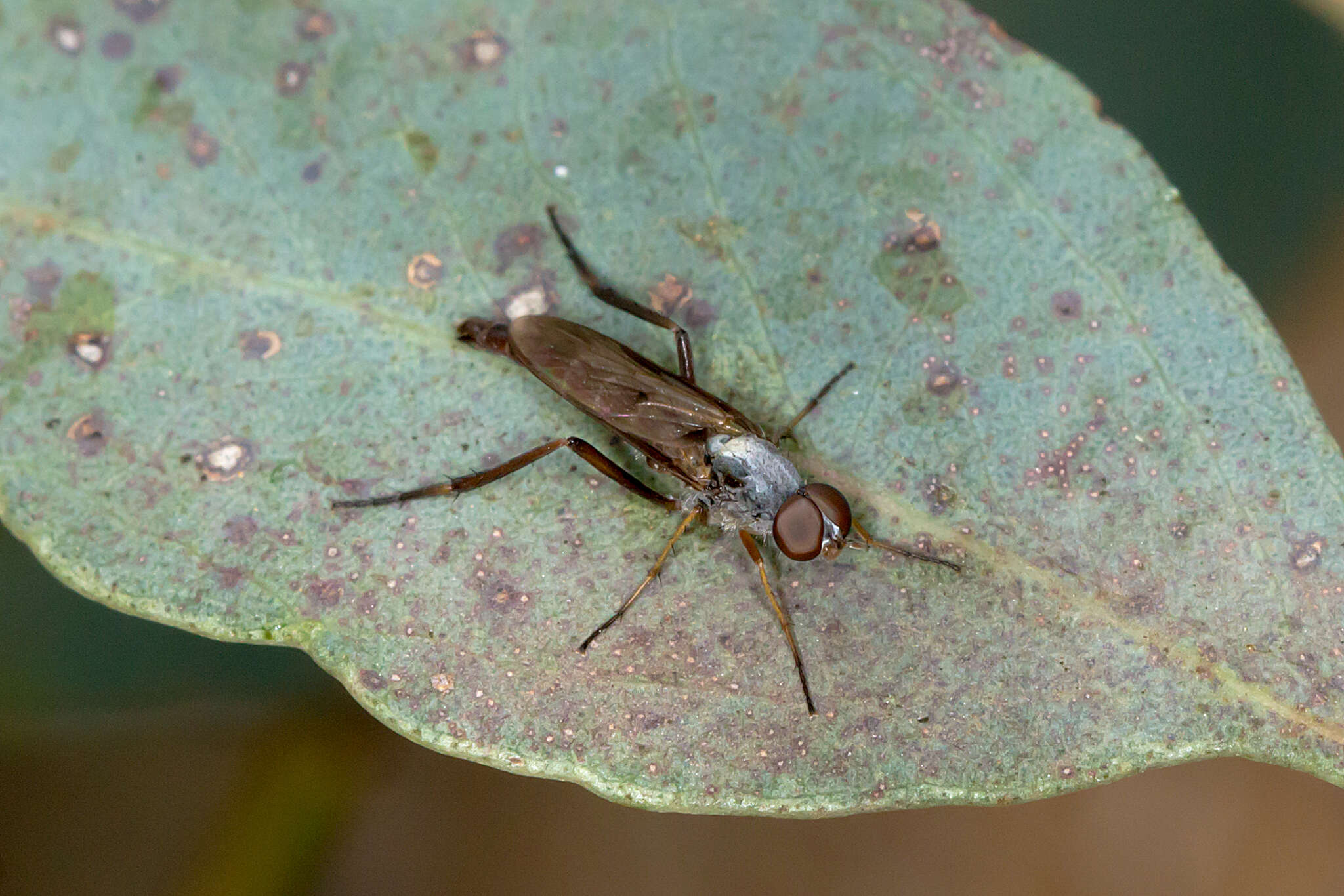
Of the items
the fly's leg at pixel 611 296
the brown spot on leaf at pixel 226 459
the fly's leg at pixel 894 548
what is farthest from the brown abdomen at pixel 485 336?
the fly's leg at pixel 894 548

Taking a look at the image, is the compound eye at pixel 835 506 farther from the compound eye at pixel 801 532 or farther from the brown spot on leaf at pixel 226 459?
the brown spot on leaf at pixel 226 459

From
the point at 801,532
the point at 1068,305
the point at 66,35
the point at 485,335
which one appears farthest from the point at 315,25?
the point at 1068,305

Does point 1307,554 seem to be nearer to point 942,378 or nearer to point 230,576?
point 942,378

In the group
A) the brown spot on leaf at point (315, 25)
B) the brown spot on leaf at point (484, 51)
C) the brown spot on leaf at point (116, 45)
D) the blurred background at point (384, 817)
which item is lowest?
the blurred background at point (384, 817)

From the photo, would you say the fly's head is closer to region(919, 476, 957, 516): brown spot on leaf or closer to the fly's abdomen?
region(919, 476, 957, 516): brown spot on leaf

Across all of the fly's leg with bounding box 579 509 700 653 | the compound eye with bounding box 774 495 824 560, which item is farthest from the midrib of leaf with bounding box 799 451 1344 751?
the fly's leg with bounding box 579 509 700 653

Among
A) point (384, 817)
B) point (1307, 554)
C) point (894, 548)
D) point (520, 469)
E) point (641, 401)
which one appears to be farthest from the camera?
point (384, 817)
